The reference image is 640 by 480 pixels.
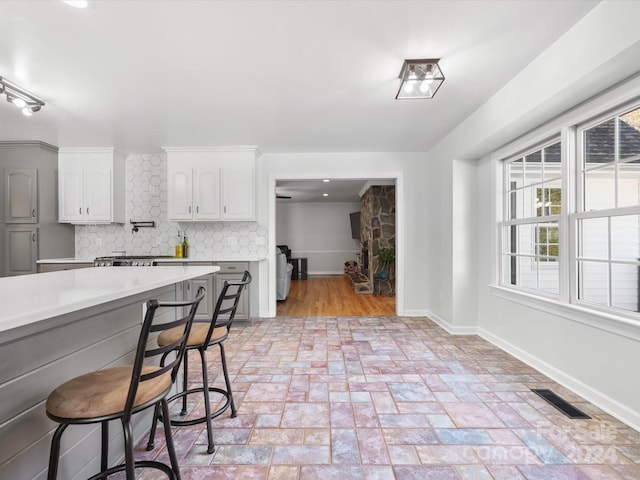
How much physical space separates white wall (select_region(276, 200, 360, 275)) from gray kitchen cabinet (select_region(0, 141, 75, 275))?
6461 mm

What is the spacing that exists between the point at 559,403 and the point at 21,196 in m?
6.10

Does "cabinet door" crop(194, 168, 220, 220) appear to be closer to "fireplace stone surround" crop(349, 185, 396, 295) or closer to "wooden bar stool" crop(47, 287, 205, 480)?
"wooden bar stool" crop(47, 287, 205, 480)

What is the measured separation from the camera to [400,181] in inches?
181

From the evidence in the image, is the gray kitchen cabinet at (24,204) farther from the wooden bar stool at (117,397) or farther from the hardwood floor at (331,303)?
the wooden bar stool at (117,397)

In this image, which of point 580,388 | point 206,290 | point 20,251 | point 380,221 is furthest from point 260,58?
point 380,221

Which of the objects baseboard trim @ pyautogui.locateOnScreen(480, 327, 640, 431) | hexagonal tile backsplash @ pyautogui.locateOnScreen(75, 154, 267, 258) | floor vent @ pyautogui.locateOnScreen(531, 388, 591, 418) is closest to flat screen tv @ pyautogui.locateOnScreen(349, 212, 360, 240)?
hexagonal tile backsplash @ pyautogui.locateOnScreen(75, 154, 267, 258)

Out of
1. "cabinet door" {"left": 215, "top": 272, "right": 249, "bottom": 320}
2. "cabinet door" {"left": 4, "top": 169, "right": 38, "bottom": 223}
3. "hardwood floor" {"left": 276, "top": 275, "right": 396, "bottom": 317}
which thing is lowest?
"hardwood floor" {"left": 276, "top": 275, "right": 396, "bottom": 317}

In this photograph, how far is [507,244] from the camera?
3.36m

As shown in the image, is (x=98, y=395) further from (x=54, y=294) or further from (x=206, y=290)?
(x=206, y=290)

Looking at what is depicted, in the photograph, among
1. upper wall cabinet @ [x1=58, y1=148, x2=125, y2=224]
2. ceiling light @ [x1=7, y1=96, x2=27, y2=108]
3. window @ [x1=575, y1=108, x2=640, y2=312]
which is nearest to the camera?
window @ [x1=575, y1=108, x2=640, y2=312]

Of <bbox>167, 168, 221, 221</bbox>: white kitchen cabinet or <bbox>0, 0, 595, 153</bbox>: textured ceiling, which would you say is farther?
<bbox>167, 168, 221, 221</bbox>: white kitchen cabinet

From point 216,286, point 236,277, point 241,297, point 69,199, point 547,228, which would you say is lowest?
point 241,297

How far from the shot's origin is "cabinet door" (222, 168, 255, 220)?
4363 millimetres

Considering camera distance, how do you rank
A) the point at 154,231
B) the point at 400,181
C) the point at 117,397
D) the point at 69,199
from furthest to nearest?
the point at 154,231 → the point at 400,181 → the point at 69,199 → the point at 117,397
